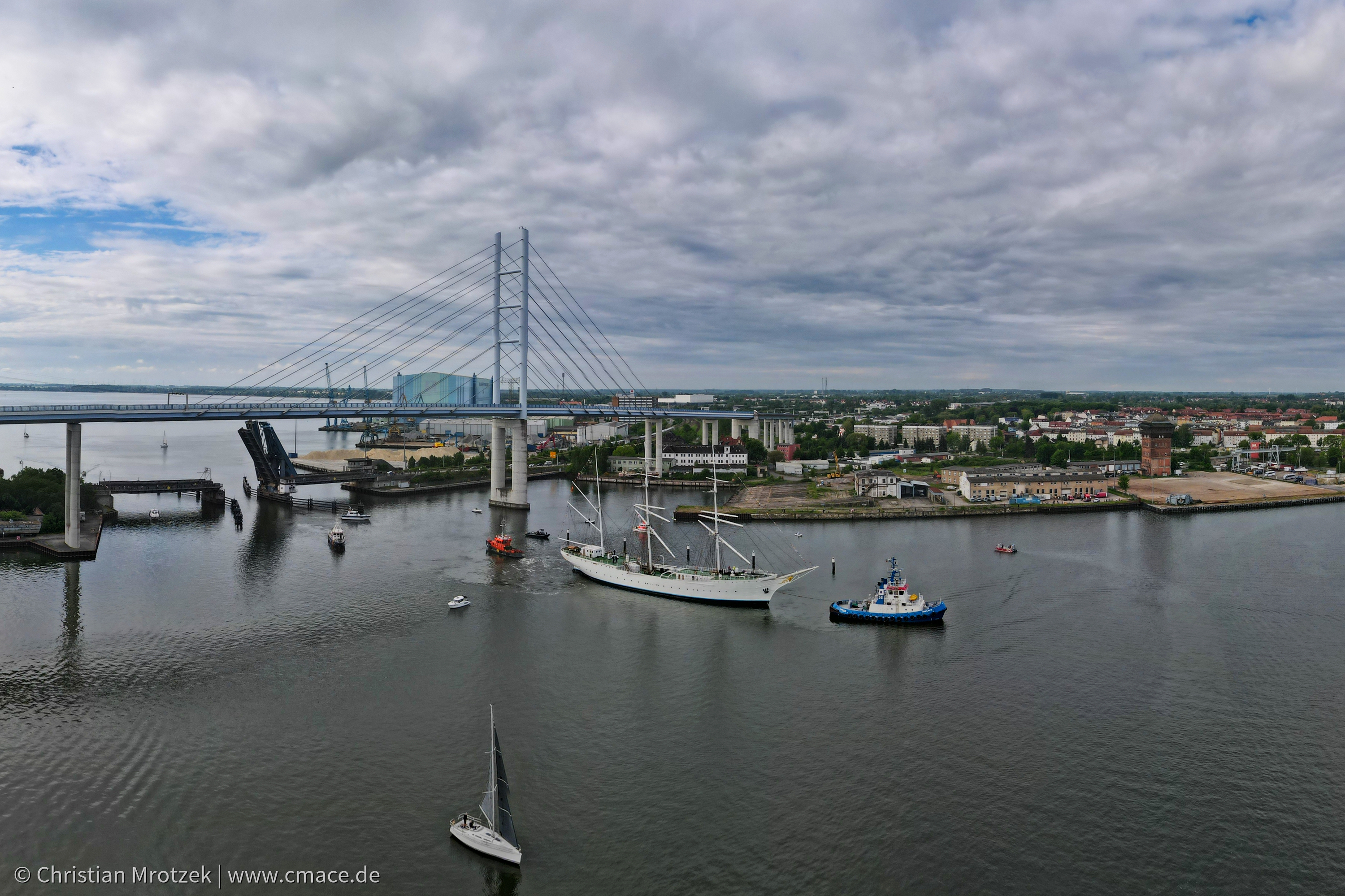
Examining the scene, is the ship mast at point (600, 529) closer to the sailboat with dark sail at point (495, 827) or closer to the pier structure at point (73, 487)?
the sailboat with dark sail at point (495, 827)

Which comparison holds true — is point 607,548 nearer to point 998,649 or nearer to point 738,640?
point 738,640

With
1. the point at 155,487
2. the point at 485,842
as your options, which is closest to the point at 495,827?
the point at 485,842

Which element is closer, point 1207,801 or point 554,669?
point 1207,801

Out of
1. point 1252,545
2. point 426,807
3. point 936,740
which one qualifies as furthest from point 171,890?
point 1252,545

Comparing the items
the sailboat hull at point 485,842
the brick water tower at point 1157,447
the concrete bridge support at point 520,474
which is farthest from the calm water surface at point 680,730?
the brick water tower at point 1157,447

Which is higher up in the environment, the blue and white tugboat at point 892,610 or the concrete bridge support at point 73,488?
the concrete bridge support at point 73,488

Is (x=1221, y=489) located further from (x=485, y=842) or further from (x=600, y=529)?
(x=485, y=842)

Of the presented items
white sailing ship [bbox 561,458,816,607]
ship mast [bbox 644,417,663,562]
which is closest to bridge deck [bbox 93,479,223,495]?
ship mast [bbox 644,417,663,562]
